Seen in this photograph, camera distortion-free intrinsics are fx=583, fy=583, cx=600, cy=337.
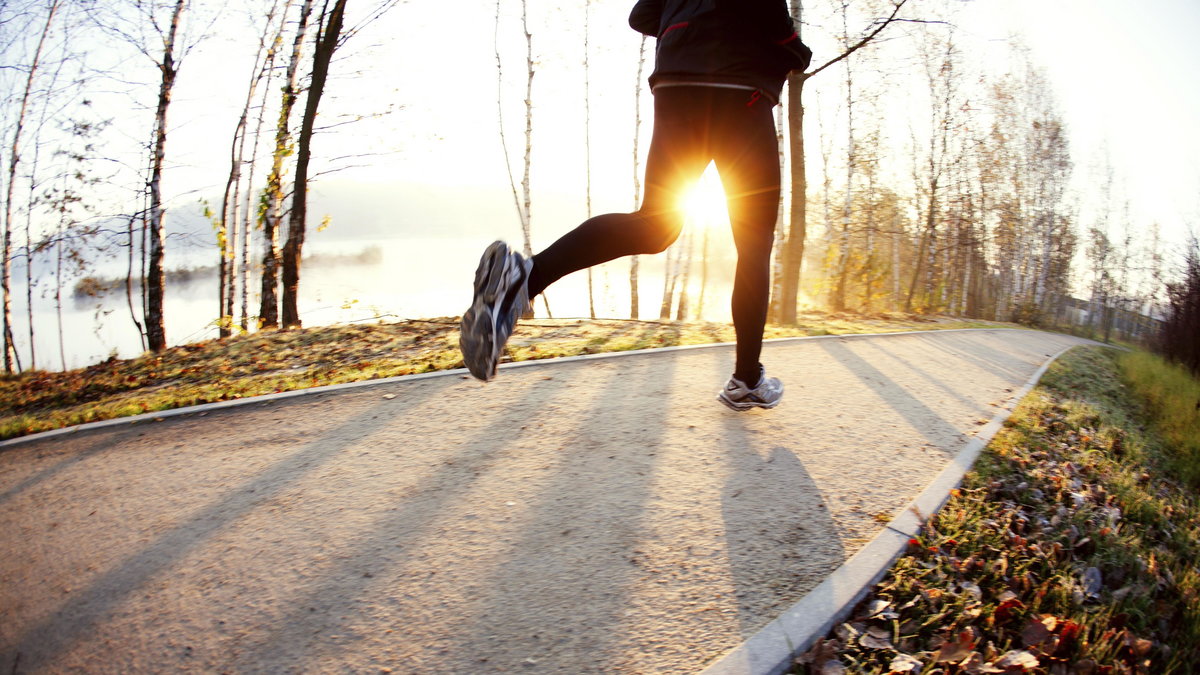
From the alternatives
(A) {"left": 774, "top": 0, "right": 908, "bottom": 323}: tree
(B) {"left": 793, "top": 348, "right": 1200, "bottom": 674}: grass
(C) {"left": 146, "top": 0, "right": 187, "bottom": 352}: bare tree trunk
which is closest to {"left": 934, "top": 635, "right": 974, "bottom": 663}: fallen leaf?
(B) {"left": 793, "top": 348, "right": 1200, "bottom": 674}: grass

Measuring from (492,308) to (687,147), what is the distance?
0.99m

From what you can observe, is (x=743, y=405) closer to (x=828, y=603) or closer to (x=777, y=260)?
(x=828, y=603)

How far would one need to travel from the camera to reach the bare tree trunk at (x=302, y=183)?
381 inches

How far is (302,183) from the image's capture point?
31.7 ft

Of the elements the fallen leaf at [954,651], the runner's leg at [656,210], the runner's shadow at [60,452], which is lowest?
the fallen leaf at [954,651]

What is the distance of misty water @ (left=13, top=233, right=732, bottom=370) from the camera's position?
1018 cm

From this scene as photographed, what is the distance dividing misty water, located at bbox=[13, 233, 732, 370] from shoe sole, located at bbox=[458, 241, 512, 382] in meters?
0.13

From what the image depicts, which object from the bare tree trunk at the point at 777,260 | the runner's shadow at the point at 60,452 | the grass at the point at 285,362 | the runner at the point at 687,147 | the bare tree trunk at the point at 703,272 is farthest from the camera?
the bare tree trunk at the point at 703,272

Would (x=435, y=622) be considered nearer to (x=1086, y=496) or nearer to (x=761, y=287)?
(x=761, y=287)

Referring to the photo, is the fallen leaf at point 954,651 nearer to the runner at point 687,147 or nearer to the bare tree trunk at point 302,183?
the runner at point 687,147

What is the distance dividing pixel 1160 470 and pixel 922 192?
26738 millimetres

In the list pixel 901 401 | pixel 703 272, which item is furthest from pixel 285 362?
pixel 703 272

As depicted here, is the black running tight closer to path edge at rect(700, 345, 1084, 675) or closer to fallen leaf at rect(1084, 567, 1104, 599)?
path edge at rect(700, 345, 1084, 675)

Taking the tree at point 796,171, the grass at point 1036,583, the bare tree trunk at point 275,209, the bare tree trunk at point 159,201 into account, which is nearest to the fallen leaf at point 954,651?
the grass at point 1036,583
